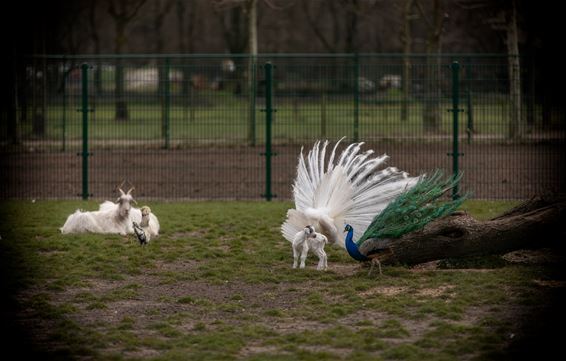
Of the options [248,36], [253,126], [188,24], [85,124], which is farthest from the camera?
[188,24]

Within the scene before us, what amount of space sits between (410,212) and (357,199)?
0.89m

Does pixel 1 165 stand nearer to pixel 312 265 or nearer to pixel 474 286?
pixel 312 265

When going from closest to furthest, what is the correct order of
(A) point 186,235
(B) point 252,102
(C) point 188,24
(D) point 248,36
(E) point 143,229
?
(E) point 143,229, (A) point 186,235, (B) point 252,102, (D) point 248,36, (C) point 188,24

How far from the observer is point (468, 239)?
11328 millimetres

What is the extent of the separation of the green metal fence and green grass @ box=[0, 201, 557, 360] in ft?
18.9

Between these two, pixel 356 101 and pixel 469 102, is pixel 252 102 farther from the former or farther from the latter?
pixel 469 102

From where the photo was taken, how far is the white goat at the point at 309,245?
37.0 feet

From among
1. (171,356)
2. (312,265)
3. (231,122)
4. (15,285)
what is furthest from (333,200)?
(231,122)

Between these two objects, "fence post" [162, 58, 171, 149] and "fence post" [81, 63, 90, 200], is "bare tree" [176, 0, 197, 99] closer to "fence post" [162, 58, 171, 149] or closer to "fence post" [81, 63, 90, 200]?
"fence post" [162, 58, 171, 149]

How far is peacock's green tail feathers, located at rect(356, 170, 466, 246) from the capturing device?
11.3 m

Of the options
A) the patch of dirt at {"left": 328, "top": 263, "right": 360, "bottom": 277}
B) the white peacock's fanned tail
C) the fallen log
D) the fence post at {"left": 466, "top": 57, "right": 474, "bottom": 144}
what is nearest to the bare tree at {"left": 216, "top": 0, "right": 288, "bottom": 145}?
the fence post at {"left": 466, "top": 57, "right": 474, "bottom": 144}

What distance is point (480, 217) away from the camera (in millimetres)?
15578

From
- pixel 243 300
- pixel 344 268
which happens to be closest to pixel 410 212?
pixel 344 268

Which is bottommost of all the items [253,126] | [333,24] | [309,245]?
[309,245]
